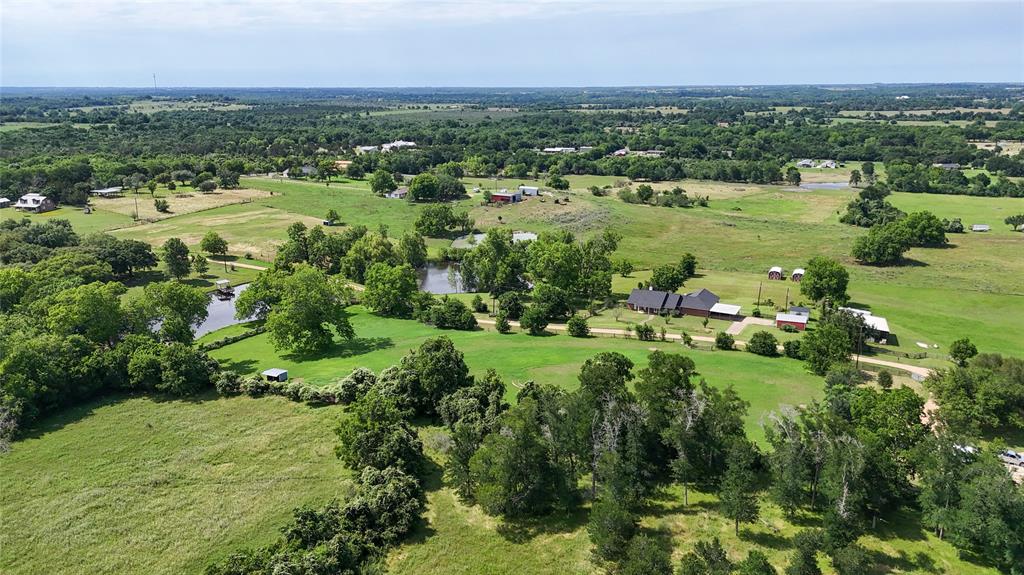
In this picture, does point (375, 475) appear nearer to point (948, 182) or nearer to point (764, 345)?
point (764, 345)

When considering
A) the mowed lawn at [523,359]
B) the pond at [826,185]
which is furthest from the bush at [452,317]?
the pond at [826,185]

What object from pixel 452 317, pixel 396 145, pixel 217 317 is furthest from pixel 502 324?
pixel 396 145

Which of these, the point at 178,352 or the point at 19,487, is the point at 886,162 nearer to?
the point at 178,352

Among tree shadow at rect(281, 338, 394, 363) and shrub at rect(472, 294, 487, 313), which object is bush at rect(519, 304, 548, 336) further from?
tree shadow at rect(281, 338, 394, 363)

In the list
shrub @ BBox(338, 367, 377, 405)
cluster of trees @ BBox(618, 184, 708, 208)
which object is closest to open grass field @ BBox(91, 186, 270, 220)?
cluster of trees @ BBox(618, 184, 708, 208)

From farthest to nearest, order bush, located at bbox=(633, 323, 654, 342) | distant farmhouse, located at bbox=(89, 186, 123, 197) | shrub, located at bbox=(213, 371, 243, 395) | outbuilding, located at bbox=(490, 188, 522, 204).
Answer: distant farmhouse, located at bbox=(89, 186, 123, 197), outbuilding, located at bbox=(490, 188, 522, 204), bush, located at bbox=(633, 323, 654, 342), shrub, located at bbox=(213, 371, 243, 395)
